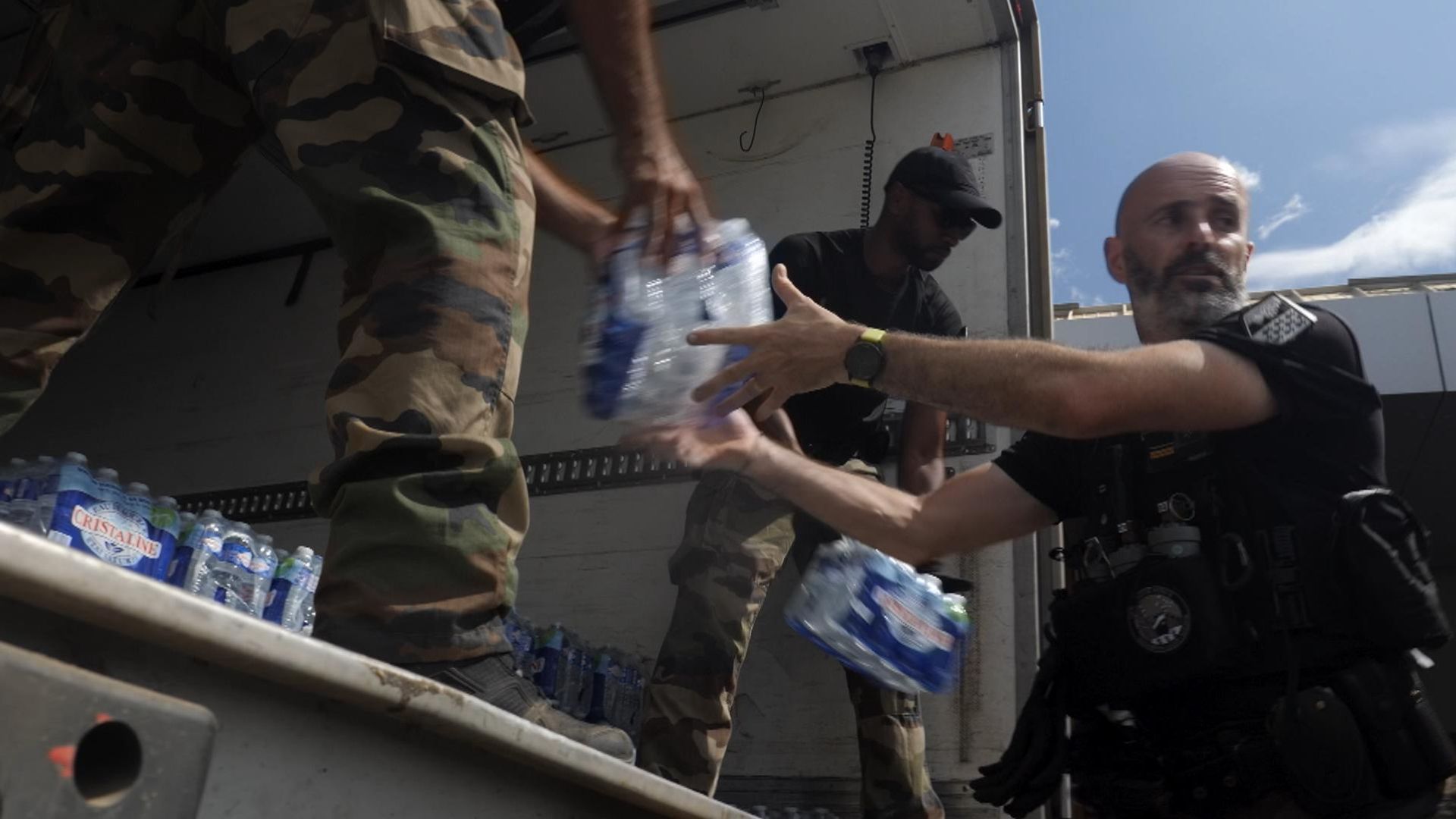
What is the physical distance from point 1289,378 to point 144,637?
180 centimetres

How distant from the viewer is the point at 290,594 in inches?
117

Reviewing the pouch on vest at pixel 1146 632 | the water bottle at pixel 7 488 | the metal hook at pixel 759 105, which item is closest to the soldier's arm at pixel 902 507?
the pouch on vest at pixel 1146 632

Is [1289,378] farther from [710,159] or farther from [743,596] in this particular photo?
[710,159]

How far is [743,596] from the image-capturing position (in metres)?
2.77

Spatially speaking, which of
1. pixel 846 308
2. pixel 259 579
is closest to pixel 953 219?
pixel 846 308

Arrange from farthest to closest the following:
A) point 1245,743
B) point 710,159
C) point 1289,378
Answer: point 710,159, point 1289,378, point 1245,743

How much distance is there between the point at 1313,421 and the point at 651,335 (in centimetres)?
114

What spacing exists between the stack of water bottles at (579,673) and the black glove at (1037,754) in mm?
1592

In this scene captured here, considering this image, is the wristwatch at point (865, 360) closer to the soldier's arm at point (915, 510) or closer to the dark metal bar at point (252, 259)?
the soldier's arm at point (915, 510)

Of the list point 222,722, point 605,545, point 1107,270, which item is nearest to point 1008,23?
point 1107,270

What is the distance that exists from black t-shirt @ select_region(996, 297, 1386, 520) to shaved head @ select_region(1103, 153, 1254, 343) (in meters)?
0.26

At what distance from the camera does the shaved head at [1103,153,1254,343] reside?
2.22 m

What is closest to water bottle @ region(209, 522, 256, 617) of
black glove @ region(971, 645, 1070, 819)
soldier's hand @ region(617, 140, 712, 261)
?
soldier's hand @ region(617, 140, 712, 261)

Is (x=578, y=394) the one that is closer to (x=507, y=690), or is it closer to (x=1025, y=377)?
(x=1025, y=377)
